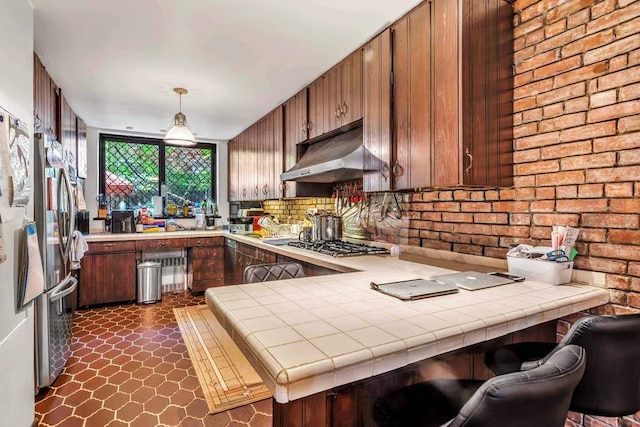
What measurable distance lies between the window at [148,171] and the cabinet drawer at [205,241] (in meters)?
1.21

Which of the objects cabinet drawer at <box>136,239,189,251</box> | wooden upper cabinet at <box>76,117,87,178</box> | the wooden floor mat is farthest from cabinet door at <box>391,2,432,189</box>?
wooden upper cabinet at <box>76,117,87,178</box>

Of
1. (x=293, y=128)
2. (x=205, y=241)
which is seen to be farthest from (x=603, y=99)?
(x=205, y=241)

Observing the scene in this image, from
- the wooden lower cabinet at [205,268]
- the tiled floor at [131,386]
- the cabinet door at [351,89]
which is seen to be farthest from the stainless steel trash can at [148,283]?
the cabinet door at [351,89]

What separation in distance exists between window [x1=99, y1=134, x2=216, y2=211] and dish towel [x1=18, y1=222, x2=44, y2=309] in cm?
363

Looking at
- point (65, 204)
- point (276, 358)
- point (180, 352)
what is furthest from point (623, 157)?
point (65, 204)

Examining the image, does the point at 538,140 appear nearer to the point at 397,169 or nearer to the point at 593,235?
the point at 593,235

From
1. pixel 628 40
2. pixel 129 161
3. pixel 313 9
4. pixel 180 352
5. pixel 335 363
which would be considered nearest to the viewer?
pixel 335 363

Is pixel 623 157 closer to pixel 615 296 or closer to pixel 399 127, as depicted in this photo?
pixel 615 296

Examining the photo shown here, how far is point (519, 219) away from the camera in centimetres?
179

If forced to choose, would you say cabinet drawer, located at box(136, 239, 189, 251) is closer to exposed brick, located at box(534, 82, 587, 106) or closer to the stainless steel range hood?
the stainless steel range hood

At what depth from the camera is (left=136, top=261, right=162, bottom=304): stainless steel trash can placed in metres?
4.16

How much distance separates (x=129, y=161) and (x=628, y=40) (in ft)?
18.9

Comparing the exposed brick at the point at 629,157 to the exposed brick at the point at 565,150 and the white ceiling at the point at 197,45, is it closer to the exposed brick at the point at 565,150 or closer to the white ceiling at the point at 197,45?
the exposed brick at the point at 565,150

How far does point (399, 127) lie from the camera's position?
208 cm
